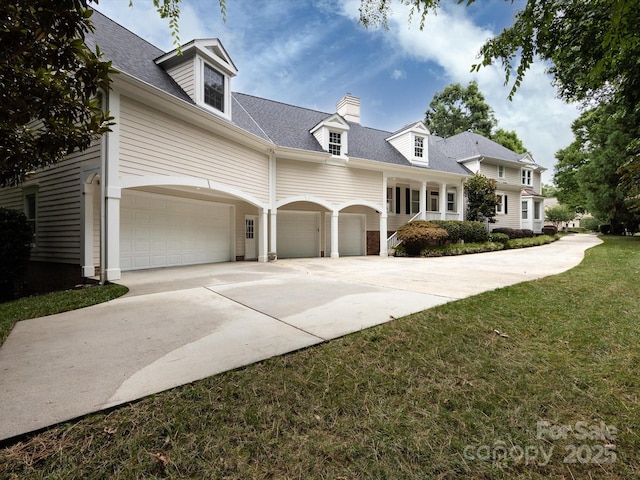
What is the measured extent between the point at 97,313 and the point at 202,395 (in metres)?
3.26

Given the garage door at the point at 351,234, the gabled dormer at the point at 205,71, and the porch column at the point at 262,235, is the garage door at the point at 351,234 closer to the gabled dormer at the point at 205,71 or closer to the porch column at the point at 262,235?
the porch column at the point at 262,235

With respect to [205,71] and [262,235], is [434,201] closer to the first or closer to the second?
[262,235]

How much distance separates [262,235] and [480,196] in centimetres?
1455

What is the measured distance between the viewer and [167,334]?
141 inches

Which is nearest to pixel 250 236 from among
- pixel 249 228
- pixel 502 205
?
pixel 249 228

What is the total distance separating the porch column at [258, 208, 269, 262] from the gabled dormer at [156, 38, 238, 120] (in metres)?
3.82

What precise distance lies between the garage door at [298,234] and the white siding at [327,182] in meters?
1.62

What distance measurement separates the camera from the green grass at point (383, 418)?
177cm

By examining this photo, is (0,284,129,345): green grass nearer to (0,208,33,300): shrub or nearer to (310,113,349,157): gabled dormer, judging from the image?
(0,208,33,300): shrub

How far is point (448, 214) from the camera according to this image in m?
19.0

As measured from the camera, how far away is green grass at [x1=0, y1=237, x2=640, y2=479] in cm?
177

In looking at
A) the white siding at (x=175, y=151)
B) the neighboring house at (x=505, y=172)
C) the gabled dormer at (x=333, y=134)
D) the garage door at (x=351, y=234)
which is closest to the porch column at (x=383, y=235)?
the garage door at (x=351, y=234)

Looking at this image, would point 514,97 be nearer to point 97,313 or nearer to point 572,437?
point 572,437

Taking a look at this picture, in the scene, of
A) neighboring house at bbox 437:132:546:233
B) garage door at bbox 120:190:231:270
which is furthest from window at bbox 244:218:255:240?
neighboring house at bbox 437:132:546:233
